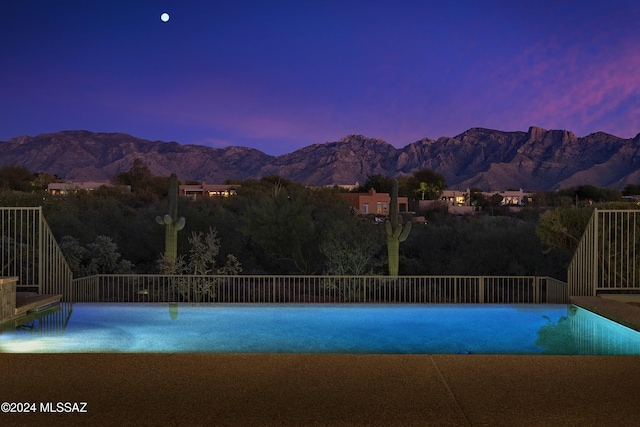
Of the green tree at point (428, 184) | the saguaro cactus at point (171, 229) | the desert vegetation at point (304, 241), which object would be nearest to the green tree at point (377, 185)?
the green tree at point (428, 184)

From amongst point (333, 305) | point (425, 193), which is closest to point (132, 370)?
point (333, 305)

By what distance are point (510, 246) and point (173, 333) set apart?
1580cm

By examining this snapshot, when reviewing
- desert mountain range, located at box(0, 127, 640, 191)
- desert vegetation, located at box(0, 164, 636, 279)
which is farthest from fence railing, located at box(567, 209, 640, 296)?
desert mountain range, located at box(0, 127, 640, 191)

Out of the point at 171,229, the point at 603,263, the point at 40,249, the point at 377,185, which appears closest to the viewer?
the point at 40,249

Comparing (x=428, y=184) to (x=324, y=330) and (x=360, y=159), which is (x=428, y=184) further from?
(x=324, y=330)

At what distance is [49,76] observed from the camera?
31359 millimetres

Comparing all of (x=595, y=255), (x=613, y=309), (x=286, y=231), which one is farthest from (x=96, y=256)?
(x=613, y=309)

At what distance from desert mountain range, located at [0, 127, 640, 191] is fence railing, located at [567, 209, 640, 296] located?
5424 cm

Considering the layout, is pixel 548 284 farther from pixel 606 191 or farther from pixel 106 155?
pixel 106 155

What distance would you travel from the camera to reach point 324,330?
32.7ft

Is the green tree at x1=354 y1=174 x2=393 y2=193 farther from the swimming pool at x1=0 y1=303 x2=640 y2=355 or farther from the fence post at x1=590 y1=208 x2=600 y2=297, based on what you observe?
the swimming pool at x1=0 y1=303 x2=640 y2=355

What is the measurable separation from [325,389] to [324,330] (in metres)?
4.29

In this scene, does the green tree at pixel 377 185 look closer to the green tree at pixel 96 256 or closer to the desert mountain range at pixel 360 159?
the desert mountain range at pixel 360 159

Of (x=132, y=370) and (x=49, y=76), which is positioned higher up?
(x=49, y=76)
